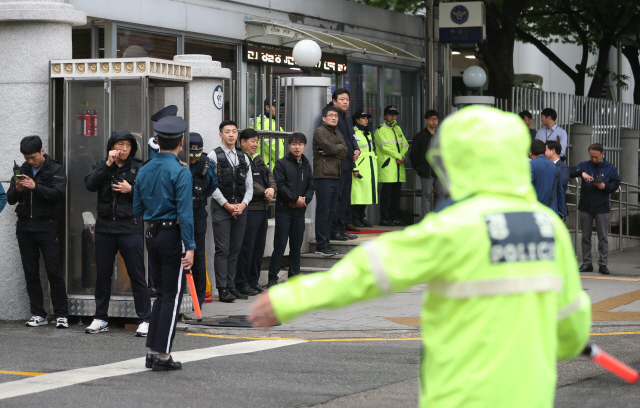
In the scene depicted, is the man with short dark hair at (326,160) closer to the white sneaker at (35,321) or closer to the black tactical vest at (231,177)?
the black tactical vest at (231,177)

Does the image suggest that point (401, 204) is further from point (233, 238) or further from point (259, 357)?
point (259, 357)

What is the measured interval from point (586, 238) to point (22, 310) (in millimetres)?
8737

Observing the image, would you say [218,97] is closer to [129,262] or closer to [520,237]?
[129,262]

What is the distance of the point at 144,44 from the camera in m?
13.5

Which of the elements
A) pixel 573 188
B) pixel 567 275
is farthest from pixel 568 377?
pixel 573 188

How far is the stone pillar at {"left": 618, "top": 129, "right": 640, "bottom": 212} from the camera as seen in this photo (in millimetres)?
22953

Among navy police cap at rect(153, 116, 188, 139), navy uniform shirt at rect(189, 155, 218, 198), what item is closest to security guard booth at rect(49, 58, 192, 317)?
navy uniform shirt at rect(189, 155, 218, 198)

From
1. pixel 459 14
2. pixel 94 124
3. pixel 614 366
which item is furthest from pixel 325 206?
pixel 614 366

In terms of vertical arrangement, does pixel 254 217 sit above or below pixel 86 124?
below

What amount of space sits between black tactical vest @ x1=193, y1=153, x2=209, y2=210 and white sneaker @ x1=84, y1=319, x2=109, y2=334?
1588 mm

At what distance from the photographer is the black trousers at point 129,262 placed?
893cm

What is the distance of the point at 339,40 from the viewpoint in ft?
52.6

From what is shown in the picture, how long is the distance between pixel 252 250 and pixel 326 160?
1.94 m

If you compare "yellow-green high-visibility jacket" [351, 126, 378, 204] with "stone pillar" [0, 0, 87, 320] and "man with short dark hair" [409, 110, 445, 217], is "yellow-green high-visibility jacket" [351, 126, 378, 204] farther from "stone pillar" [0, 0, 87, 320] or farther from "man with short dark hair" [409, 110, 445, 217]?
"stone pillar" [0, 0, 87, 320]
